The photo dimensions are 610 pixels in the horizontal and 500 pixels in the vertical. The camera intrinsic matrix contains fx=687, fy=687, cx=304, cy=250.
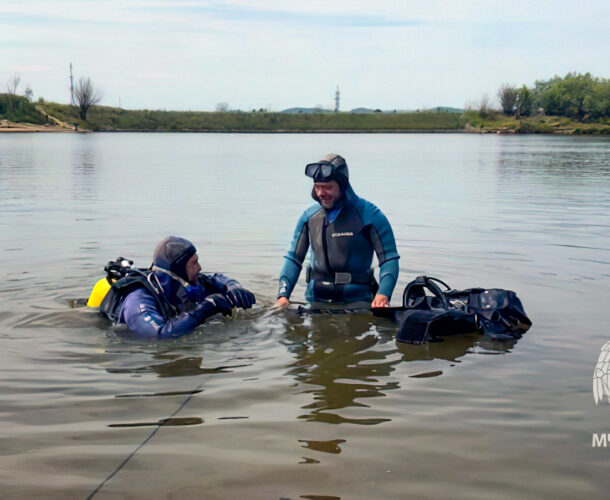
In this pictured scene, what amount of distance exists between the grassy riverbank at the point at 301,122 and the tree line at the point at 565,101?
4.19 meters

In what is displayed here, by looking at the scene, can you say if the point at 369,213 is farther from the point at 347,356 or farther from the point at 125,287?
the point at 125,287

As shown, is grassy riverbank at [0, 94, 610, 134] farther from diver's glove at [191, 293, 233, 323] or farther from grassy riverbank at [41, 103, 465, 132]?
diver's glove at [191, 293, 233, 323]

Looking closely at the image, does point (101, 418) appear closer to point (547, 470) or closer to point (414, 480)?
point (414, 480)

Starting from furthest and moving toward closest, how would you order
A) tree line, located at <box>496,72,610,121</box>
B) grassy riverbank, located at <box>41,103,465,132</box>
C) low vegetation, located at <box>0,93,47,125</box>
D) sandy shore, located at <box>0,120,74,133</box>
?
tree line, located at <box>496,72,610,121</box>, grassy riverbank, located at <box>41,103,465,132</box>, low vegetation, located at <box>0,93,47,125</box>, sandy shore, located at <box>0,120,74,133</box>

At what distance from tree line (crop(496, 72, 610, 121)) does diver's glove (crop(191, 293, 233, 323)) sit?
13231cm

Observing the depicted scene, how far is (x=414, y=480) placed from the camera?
3.64 metres

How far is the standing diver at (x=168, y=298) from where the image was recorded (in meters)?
6.05

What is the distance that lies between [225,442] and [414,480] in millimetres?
1146

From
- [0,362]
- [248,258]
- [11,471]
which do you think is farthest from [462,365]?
[248,258]

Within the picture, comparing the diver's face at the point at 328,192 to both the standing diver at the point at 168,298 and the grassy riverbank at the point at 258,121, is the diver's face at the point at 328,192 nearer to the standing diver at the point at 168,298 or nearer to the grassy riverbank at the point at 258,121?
the standing diver at the point at 168,298

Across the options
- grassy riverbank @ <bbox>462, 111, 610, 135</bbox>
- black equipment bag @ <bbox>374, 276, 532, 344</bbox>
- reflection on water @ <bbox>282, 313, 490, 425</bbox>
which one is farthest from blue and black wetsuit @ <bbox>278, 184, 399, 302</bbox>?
grassy riverbank @ <bbox>462, 111, 610, 135</bbox>

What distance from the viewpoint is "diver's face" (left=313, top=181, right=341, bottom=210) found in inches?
275

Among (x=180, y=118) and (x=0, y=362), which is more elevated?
(x=180, y=118)

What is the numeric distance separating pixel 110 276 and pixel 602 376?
14.6ft
